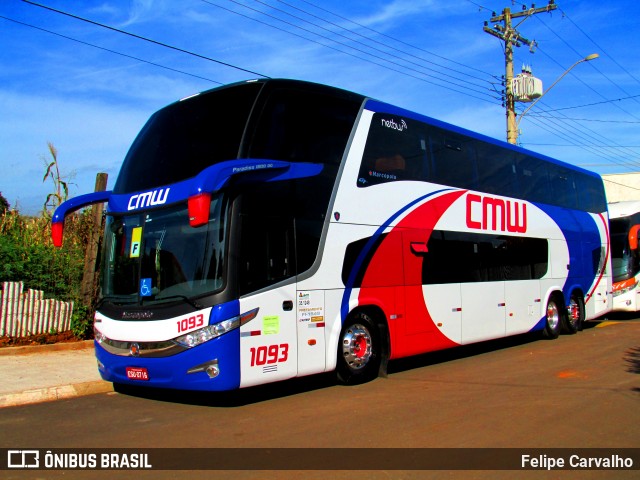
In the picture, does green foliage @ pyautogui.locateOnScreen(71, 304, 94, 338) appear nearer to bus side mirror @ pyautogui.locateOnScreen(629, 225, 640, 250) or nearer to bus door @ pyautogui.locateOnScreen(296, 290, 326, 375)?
bus door @ pyautogui.locateOnScreen(296, 290, 326, 375)

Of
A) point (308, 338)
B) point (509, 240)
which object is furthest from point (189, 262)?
point (509, 240)

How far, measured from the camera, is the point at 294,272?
8.07 m

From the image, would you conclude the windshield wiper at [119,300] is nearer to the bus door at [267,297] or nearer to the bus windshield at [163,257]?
the bus windshield at [163,257]

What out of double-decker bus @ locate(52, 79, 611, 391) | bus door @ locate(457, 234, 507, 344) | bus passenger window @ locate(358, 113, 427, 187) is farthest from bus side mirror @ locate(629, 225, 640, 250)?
bus passenger window @ locate(358, 113, 427, 187)

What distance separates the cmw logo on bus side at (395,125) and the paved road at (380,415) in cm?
428

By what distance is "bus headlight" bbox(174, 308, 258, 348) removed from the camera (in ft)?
23.4

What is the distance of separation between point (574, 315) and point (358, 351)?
943 cm

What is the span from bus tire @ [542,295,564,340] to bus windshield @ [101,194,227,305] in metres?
10.5

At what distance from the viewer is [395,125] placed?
33.5 ft

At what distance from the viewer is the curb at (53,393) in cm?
814

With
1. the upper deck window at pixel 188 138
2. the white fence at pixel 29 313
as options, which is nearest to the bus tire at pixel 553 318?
the upper deck window at pixel 188 138

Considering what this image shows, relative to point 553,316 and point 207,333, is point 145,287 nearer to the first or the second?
point 207,333

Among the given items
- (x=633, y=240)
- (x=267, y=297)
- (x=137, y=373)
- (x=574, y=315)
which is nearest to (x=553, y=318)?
(x=574, y=315)

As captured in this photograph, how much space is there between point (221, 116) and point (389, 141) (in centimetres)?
316
